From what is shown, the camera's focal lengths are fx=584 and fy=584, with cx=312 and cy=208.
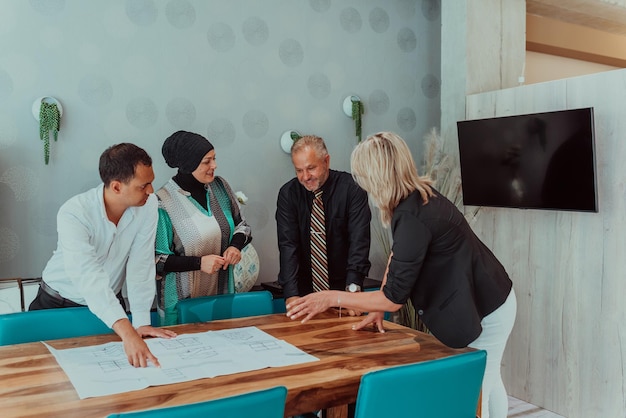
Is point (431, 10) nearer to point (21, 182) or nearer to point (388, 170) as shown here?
point (388, 170)

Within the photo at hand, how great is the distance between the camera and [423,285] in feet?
6.85

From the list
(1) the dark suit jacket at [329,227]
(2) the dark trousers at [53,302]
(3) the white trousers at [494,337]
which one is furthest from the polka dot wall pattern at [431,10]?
(2) the dark trousers at [53,302]

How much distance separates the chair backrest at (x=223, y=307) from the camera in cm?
256

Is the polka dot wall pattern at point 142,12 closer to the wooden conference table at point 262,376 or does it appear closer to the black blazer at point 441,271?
the wooden conference table at point 262,376

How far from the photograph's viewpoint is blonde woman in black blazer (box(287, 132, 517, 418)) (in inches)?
78.3

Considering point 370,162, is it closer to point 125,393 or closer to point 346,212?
point 346,212

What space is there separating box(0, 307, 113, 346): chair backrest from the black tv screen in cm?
239

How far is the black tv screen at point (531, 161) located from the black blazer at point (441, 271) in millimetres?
1347

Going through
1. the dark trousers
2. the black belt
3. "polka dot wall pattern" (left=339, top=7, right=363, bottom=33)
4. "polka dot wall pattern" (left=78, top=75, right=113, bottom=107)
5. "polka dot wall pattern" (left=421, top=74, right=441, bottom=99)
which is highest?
"polka dot wall pattern" (left=339, top=7, right=363, bottom=33)

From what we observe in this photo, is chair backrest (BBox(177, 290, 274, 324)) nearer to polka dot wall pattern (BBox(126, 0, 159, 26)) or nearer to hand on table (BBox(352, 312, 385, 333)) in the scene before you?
hand on table (BBox(352, 312, 385, 333))

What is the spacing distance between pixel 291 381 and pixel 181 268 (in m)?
1.03

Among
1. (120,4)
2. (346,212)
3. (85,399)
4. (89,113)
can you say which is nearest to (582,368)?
(346,212)

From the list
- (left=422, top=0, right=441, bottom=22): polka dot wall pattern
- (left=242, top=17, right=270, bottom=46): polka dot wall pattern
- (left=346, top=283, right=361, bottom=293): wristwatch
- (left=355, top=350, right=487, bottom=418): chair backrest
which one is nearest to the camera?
(left=355, top=350, right=487, bottom=418): chair backrest

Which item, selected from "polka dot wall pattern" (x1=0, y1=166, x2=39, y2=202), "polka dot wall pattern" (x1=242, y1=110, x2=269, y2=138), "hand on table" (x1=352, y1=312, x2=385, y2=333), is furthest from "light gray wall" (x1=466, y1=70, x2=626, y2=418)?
"polka dot wall pattern" (x1=0, y1=166, x2=39, y2=202)
